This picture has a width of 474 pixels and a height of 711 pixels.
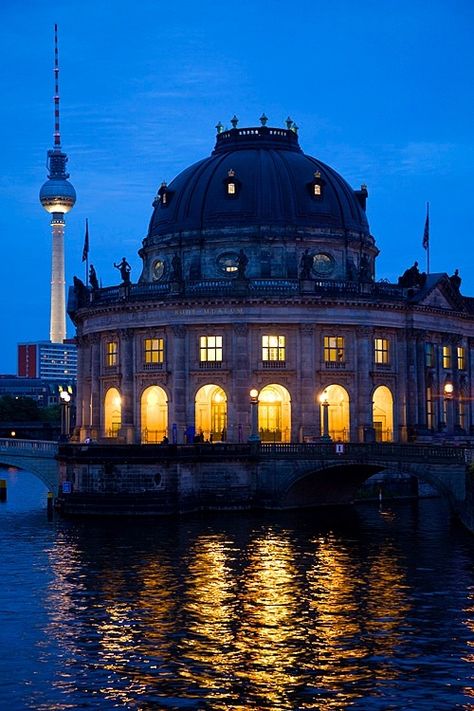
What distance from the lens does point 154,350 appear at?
11050 cm

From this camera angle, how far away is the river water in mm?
41156

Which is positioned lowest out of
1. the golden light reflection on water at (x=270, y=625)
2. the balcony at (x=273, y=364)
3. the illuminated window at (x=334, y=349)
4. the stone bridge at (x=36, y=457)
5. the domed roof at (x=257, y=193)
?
the golden light reflection on water at (x=270, y=625)

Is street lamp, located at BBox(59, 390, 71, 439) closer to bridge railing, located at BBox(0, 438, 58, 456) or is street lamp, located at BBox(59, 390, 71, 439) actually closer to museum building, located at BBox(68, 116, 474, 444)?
bridge railing, located at BBox(0, 438, 58, 456)

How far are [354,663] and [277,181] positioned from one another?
262ft

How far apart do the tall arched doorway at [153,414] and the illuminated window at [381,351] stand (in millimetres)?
19569

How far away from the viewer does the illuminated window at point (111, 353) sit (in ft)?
376

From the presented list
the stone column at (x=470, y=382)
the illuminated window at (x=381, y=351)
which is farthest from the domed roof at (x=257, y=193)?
the stone column at (x=470, y=382)

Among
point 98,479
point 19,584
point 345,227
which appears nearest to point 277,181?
point 345,227

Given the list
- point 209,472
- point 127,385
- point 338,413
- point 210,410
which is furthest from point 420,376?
point 209,472

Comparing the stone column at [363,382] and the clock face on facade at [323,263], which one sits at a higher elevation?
the clock face on facade at [323,263]

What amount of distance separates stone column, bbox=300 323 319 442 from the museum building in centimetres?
12

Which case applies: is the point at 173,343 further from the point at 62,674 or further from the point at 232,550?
the point at 62,674

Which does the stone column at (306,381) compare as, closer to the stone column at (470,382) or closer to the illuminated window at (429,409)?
the illuminated window at (429,409)

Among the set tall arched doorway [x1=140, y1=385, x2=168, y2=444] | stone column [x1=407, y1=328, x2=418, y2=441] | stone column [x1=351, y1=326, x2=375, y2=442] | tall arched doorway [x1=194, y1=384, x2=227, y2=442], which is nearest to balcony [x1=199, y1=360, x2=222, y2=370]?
tall arched doorway [x1=194, y1=384, x2=227, y2=442]
